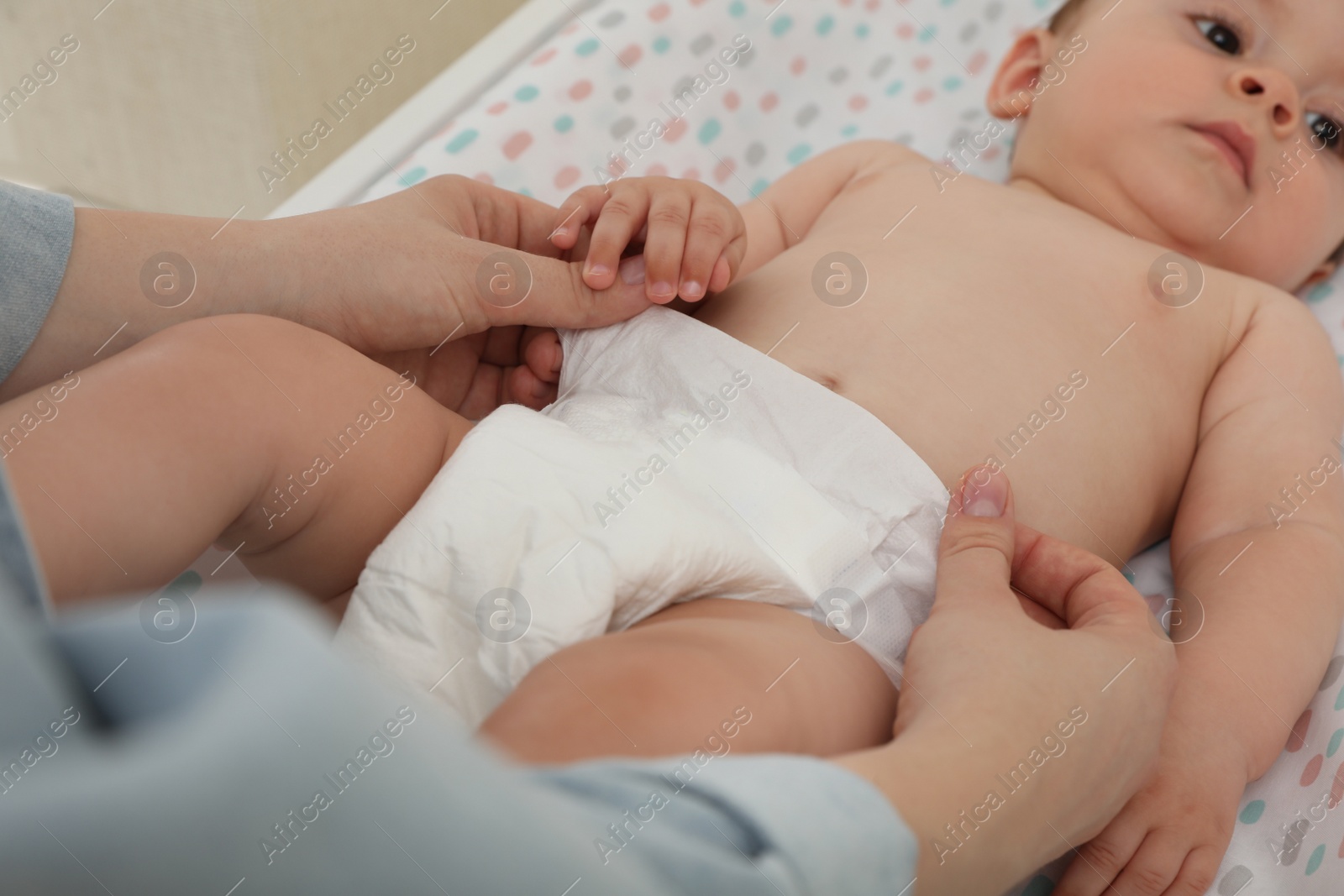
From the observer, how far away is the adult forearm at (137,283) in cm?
64

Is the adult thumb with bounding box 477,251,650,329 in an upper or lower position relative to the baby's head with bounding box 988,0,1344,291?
upper

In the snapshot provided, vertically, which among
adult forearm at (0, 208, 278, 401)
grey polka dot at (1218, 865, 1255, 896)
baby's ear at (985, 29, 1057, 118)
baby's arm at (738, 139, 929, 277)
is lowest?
grey polka dot at (1218, 865, 1255, 896)

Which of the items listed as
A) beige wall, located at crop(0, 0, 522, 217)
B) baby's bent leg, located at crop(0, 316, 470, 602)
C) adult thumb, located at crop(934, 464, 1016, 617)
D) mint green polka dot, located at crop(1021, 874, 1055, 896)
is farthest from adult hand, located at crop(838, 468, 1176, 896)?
beige wall, located at crop(0, 0, 522, 217)

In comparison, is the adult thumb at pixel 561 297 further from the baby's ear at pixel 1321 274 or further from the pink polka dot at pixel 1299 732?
the baby's ear at pixel 1321 274

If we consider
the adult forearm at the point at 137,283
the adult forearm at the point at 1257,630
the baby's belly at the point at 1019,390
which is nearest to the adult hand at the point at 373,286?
the adult forearm at the point at 137,283

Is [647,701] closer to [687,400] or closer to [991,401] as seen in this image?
[687,400]

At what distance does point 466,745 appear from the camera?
317 millimetres

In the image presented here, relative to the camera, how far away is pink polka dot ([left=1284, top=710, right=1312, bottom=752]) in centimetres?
73

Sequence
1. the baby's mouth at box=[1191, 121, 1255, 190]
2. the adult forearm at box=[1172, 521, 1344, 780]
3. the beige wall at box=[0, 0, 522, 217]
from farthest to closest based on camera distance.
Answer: the beige wall at box=[0, 0, 522, 217]
the baby's mouth at box=[1191, 121, 1255, 190]
the adult forearm at box=[1172, 521, 1344, 780]

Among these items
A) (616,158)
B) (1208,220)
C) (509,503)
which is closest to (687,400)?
(509,503)

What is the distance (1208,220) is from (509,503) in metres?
0.79

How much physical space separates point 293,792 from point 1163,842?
540 millimetres

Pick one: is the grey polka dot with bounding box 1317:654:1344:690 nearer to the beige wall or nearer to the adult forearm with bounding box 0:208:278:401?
the adult forearm with bounding box 0:208:278:401

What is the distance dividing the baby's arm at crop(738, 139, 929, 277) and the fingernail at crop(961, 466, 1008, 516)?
1.32 ft
